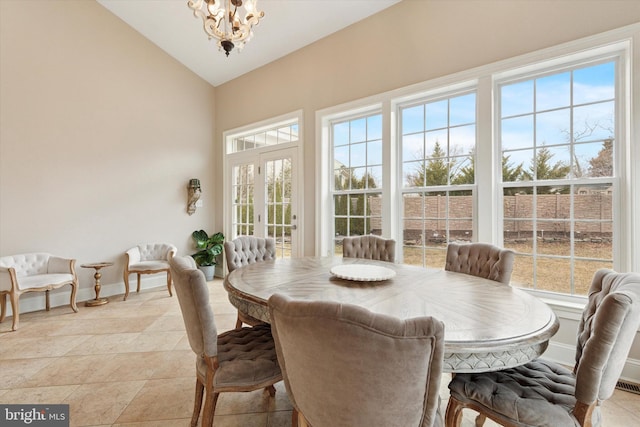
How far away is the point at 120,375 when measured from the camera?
2.35 m

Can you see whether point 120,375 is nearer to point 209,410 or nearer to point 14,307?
point 209,410

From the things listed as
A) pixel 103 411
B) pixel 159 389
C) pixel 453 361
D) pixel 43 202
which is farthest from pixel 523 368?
pixel 43 202

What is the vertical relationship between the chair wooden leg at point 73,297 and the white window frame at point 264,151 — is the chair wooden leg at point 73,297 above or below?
below

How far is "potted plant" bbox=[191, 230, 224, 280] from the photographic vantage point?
543 cm

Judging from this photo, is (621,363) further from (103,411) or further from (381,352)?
(103,411)

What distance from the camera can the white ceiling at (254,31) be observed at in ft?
12.0

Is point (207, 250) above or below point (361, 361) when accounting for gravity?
below

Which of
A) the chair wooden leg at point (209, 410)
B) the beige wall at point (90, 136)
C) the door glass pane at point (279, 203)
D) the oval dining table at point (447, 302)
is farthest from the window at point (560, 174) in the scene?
the beige wall at point (90, 136)

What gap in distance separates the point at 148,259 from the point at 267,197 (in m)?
2.15

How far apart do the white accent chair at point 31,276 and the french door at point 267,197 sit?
2439 millimetres

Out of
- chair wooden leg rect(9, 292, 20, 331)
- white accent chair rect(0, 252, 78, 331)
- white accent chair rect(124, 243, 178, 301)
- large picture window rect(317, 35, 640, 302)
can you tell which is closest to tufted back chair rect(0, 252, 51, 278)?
white accent chair rect(0, 252, 78, 331)

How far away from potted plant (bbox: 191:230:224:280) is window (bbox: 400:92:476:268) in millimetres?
3529

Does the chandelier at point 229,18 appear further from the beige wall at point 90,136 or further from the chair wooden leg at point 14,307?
the chair wooden leg at point 14,307

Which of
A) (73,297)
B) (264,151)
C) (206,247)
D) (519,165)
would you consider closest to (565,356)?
(519,165)
